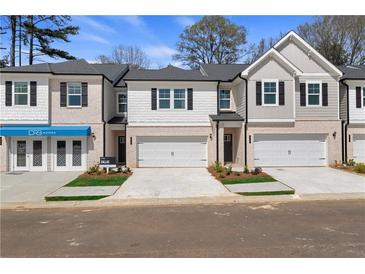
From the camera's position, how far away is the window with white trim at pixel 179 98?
57.1 feet

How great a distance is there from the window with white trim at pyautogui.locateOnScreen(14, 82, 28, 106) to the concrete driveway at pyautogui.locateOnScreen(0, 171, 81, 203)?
433 cm

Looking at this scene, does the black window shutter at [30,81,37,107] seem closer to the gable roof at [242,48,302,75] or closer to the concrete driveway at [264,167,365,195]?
the gable roof at [242,48,302,75]

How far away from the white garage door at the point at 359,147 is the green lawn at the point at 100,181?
1545 cm

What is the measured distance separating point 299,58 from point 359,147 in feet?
24.3

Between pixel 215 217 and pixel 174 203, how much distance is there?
2.18 meters

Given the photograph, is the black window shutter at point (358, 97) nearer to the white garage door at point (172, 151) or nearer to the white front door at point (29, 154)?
the white garage door at point (172, 151)

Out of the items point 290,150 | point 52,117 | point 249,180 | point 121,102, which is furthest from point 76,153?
point 290,150

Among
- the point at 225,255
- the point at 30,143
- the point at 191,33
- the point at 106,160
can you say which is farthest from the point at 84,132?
the point at 191,33

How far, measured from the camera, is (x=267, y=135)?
1700 cm

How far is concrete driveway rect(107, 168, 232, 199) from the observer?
10508 millimetres

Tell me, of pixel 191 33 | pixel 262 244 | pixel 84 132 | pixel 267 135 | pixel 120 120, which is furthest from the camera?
pixel 191 33

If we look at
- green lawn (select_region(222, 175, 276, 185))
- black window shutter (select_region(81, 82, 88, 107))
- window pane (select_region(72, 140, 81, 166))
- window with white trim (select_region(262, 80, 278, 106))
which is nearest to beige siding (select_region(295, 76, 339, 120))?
window with white trim (select_region(262, 80, 278, 106))

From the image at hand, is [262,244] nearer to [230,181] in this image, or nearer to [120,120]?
[230,181]

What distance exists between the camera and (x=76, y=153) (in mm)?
16484
